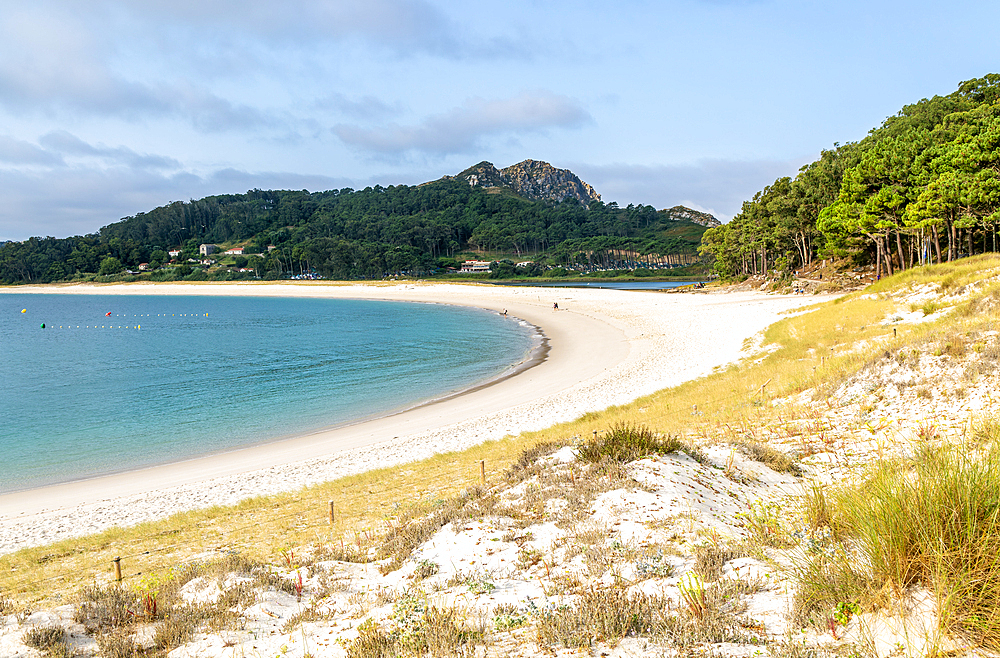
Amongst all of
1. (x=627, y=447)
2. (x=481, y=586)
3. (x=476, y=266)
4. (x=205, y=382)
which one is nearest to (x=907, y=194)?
(x=627, y=447)

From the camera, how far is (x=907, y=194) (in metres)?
38.0

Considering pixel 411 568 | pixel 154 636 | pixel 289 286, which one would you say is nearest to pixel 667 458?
pixel 411 568

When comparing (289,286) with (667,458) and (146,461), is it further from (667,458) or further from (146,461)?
(667,458)

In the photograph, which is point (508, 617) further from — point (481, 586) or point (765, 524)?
point (765, 524)

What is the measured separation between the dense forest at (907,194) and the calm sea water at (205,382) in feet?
91.3

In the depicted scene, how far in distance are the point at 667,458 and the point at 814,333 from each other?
18.0 m

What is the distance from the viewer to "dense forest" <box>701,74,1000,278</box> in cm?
3212

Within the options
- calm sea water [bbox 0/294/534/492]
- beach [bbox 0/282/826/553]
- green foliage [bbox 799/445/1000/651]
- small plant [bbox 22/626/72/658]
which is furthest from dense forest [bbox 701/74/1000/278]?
small plant [bbox 22/626/72/658]

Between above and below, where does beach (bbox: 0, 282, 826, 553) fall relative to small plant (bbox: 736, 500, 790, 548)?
below

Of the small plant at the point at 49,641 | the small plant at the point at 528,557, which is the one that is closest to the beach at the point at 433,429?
the small plant at the point at 49,641

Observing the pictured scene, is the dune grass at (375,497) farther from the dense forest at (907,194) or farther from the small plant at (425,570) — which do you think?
the dense forest at (907,194)

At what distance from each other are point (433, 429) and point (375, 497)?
7948mm

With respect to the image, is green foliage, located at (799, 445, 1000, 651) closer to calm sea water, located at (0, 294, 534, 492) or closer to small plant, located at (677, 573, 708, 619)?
small plant, located at (677, 573, 708, 619)

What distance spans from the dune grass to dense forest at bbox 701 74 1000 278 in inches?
870
